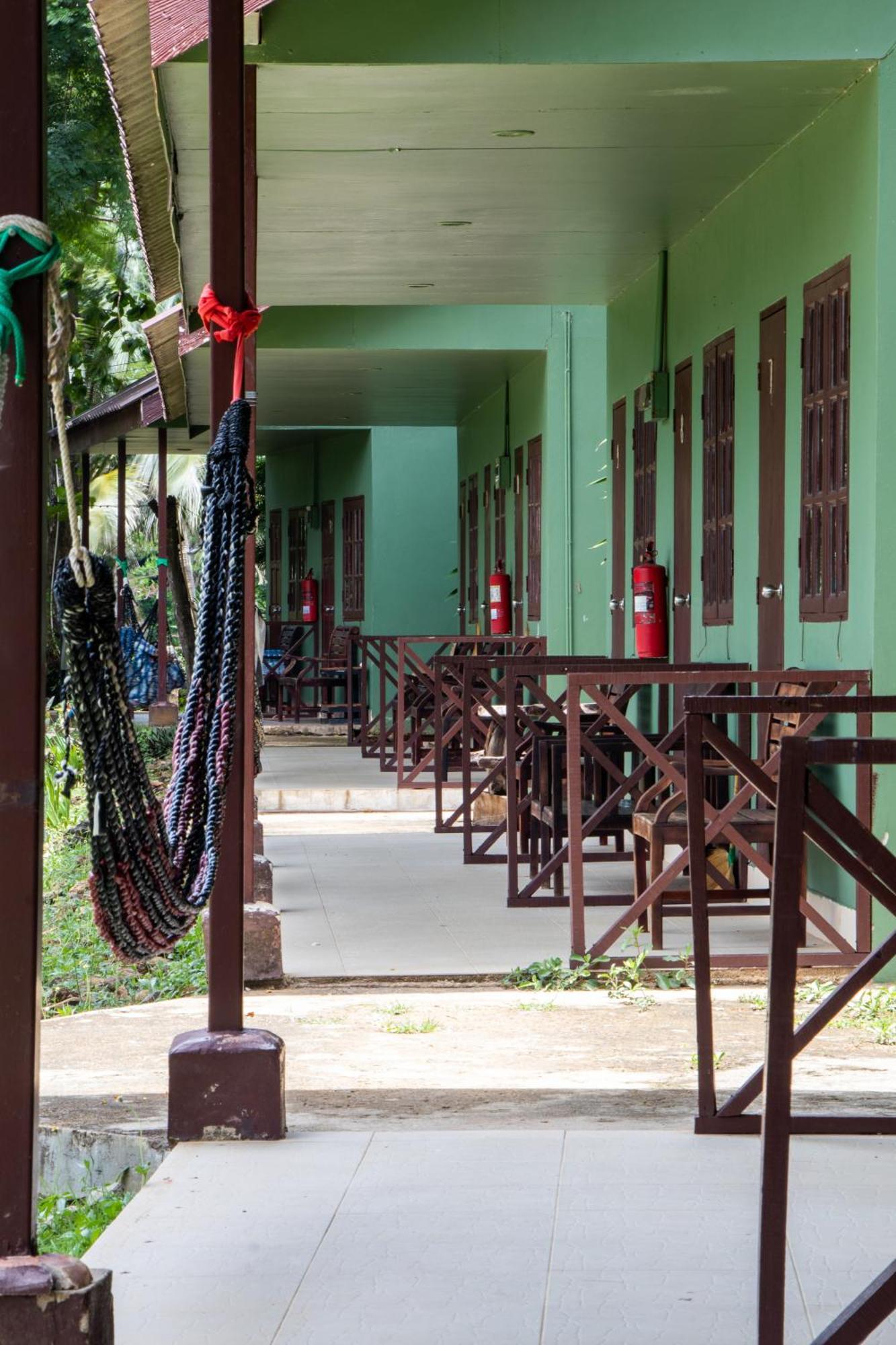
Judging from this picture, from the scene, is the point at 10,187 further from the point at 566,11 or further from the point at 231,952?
the point at 566,11

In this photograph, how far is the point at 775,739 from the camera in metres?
6.41

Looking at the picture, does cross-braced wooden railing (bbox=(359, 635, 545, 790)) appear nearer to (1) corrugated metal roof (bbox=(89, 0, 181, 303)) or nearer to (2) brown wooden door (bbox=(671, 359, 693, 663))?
(2) brown wooden door (bbox=(671, 359, 693, 663))

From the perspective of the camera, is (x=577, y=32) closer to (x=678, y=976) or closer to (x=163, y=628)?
(x=678, y=976)

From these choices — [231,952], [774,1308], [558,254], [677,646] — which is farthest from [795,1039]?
[558,254]

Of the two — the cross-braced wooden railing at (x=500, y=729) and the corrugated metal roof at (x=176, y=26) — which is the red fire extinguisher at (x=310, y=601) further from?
the corrugated metal roof at (x=176, y=26)

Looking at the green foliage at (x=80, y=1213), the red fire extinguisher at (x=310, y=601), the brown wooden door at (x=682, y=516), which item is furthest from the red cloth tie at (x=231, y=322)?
the red fire extinguisher at (x=310, y=601)

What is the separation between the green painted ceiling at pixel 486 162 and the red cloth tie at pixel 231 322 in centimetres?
230

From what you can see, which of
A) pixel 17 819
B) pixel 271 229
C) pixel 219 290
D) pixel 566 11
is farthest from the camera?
pixel 271 229

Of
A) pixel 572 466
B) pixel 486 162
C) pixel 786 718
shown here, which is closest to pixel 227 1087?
pixel 786 718

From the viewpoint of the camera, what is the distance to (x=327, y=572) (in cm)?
2036

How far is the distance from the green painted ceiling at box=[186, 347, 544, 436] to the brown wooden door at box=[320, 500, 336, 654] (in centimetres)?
293

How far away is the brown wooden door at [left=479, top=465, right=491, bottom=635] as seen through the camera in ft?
50.2

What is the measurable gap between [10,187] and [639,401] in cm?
759

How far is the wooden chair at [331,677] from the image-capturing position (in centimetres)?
1758
